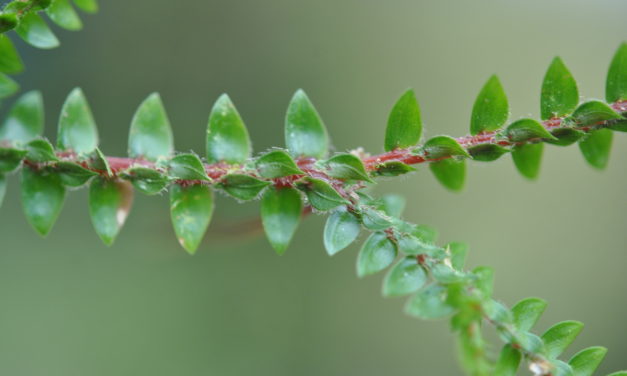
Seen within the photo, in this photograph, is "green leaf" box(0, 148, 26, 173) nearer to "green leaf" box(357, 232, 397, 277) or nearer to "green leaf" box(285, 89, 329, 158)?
"green leaf" box(285, 89, 329, 158)

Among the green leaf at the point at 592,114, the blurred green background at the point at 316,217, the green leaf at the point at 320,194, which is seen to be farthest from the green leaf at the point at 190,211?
the blurred green background at the point at 316,217

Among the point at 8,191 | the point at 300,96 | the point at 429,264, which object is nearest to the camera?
the point at 429,264

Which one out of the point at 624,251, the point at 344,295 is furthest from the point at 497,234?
the point at 344,295

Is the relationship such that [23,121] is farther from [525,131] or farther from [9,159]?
[525,131]

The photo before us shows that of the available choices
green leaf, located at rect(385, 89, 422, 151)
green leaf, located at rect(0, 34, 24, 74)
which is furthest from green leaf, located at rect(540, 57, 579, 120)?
green leaf, located at rect(0, 34, 24, 74)

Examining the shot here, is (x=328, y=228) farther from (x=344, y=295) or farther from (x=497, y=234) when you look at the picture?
(x=497, y=234)
